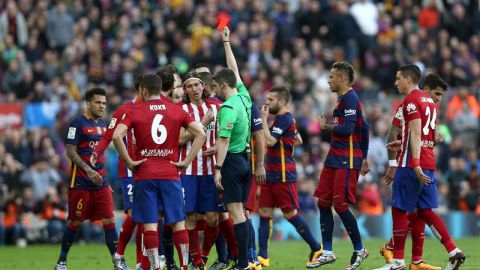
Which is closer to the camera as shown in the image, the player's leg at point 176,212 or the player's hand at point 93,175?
the player's leg at point 176,212

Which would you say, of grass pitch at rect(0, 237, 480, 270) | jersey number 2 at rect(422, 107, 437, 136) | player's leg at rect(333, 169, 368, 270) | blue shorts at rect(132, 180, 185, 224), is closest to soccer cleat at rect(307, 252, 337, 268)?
player's leg at rect(333, 169, 368, 270)

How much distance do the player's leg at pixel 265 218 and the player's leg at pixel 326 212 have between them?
46.3 inches

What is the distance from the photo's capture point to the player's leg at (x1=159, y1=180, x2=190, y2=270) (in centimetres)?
1445

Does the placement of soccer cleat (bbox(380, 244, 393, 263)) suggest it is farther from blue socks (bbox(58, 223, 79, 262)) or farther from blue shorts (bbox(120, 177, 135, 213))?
blue socks (bbox(58, 223, 79, 262))

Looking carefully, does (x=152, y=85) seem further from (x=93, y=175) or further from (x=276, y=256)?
(x=276, y=256)

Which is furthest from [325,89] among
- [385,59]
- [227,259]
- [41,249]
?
[227,259]

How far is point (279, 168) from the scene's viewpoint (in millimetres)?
17969

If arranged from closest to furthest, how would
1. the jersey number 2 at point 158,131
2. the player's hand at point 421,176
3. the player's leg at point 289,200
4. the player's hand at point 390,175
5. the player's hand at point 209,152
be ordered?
the jersey number 2 at point 158,131 → the player's hand at point 421,176 → the player's hand at point 209,152 → the player's hand at point 390,175 → the player's leg at point 289,200

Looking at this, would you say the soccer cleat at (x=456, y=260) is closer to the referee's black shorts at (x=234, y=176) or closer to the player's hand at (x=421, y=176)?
the player's hand at (x=421, y=176)

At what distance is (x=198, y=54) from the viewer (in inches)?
1177

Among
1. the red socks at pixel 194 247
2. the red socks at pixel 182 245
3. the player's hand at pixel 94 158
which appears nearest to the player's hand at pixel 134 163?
the red socks at pixel 182 245

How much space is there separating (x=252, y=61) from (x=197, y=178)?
14.8m

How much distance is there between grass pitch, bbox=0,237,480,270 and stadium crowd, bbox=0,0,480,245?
225 centimetres

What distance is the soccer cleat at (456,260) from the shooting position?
50.5 ft
